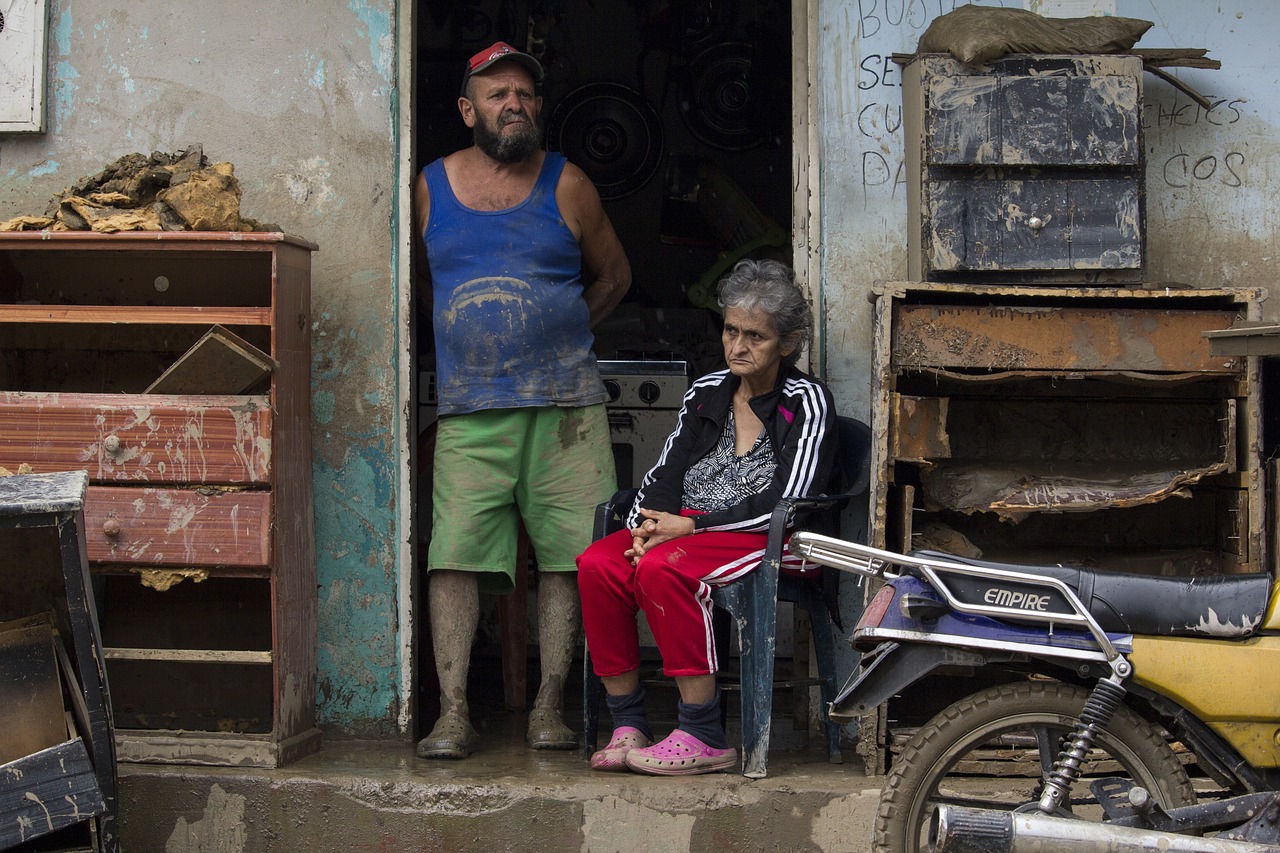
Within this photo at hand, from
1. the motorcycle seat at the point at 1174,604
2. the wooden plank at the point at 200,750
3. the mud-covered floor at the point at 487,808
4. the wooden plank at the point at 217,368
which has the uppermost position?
the wooden plank at the point at 217,368

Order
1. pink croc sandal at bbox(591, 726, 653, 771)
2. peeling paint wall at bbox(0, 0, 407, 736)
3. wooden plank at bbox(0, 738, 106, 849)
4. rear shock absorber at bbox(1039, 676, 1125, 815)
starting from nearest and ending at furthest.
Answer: rear shock absorber at bbox(1039, 676, 1125, 815)
wooden plank at bbox(0, 738, 106, 849)
pink croc sandal at bbox(591, 726, 653, 771)
peeling paint wall at bbox(0, 0, 407, 736)

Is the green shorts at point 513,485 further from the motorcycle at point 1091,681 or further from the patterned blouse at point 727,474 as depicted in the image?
the motorcycle at point 1091,681

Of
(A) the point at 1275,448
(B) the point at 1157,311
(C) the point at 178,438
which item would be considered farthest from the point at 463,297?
(A) the point at 1275,448

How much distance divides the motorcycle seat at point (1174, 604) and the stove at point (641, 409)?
2666 millimetres

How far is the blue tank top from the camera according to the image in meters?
4.29

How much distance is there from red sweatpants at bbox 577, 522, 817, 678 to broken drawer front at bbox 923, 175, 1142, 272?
106cm

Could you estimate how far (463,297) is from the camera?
432cm

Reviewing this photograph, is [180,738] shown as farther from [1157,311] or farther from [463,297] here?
[1157,311]

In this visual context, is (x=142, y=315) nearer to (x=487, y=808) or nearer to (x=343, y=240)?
(x=343, y=240)

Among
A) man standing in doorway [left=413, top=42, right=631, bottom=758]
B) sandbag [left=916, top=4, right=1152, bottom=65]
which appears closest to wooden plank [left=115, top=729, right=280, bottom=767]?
man standing in doorway [left=413, top=42, right=631, bottom=758]

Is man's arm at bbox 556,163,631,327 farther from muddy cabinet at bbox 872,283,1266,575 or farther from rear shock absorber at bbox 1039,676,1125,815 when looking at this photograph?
rear shock absorber at bbox 1039,676,1125,815

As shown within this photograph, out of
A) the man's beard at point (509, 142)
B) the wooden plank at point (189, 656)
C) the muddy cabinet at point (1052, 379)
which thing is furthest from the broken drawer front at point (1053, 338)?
A: the wooden plank at point (189, 656)

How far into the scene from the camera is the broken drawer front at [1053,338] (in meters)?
3.84

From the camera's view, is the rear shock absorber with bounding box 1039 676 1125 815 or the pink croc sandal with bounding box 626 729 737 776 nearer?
the rear shock absorber with bounding box 1039 676 1125 815
